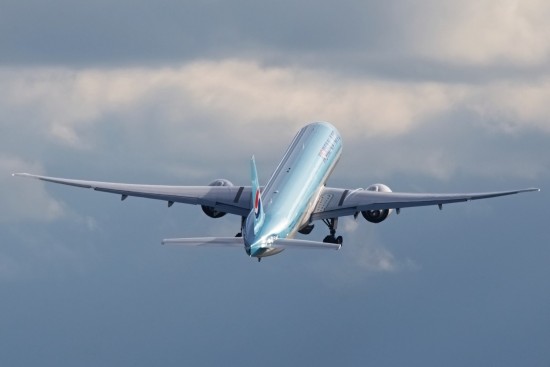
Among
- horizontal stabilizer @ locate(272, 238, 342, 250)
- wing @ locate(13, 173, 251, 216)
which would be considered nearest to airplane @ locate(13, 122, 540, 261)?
wing @ locate(13, 173, 251, 216)

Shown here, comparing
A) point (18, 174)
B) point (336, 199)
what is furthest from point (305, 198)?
point (18, 174)

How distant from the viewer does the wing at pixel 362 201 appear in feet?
454

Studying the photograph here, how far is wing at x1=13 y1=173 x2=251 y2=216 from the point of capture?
13900cm

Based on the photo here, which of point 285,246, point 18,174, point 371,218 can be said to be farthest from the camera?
point 371,218

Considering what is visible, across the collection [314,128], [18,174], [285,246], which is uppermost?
[314,128]

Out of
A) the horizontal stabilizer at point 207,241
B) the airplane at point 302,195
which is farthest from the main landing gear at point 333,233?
the horizontal stabilizer at point 207,241

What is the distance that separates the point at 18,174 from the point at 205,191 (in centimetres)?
1528

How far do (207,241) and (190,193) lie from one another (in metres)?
20.8

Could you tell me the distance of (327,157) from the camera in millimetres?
144500

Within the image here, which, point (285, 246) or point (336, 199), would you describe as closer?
point (285, 246)

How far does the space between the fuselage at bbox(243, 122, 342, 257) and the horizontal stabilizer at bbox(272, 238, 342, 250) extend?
130 centimetres

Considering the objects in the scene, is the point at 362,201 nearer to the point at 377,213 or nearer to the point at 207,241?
the point at 377,213

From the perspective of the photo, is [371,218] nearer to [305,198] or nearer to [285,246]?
[305,198]

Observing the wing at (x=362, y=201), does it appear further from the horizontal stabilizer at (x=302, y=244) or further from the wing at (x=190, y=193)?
the horizontal stabilizer at (x=302, y=244)
